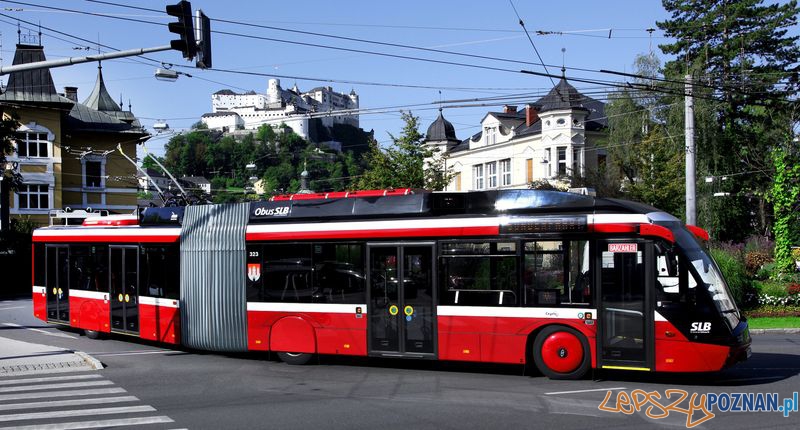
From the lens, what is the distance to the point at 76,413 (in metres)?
10.2

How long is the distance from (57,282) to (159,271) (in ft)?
15.4

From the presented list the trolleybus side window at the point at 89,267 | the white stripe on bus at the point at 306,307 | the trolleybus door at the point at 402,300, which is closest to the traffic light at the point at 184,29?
the trolleybus door at the point at 402,300

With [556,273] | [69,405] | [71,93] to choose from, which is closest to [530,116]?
[71,93]

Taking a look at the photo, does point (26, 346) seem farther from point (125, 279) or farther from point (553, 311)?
point (553, 311)

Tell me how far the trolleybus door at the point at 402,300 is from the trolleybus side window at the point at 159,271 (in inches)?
196

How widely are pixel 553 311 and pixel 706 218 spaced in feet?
98.7

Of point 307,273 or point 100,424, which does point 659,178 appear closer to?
point 307,273

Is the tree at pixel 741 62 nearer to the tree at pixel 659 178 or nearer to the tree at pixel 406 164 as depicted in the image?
the tree at pixel 659 178

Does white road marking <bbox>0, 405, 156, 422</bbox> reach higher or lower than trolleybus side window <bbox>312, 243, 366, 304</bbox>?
lower

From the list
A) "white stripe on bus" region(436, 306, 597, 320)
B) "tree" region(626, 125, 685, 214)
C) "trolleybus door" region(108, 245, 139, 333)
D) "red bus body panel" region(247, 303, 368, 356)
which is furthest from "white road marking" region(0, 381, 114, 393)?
"tree" region(626, 125, 685, 214)

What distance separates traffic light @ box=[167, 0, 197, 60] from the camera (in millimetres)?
13273

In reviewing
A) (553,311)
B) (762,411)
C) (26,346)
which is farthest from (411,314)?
(26,346)

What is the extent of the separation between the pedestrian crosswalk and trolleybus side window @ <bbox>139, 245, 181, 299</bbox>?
356cm

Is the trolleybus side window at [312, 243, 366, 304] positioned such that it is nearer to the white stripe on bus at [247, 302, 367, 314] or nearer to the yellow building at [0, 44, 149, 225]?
the white stripe on bus at [247, 302, 367, 314]
